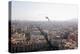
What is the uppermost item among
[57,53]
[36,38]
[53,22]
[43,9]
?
[43,9]

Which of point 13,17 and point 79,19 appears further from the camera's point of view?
point 79,19

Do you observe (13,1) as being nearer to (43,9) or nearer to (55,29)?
(43,9)

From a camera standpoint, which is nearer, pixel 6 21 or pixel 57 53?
pixel 6 21

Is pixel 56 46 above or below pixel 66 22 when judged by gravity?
below

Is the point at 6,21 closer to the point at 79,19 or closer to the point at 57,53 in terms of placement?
the point at 57,53

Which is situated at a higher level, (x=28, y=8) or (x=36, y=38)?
(x=28, y=8)

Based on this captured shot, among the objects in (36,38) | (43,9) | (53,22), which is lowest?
(36,38)

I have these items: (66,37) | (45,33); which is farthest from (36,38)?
(66,37)

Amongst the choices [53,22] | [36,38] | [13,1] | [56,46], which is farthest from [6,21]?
[56,46]

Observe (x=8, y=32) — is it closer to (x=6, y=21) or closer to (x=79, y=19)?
(x=6, y=21)
